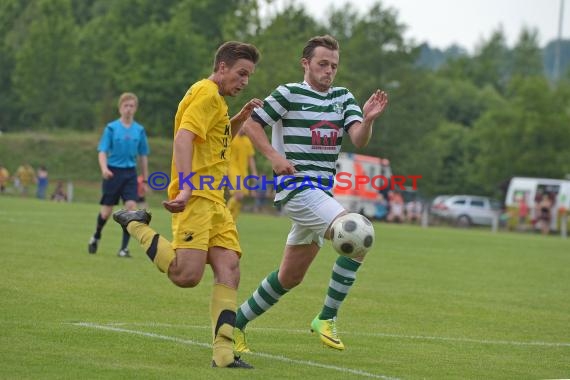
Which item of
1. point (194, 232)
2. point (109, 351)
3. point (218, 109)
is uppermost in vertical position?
point (218, 109)

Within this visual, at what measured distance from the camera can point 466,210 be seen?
5703 centimetres

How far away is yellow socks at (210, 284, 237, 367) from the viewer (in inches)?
280

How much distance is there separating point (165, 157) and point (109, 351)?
55701 millimetres

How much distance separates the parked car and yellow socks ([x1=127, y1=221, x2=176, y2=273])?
151 feet

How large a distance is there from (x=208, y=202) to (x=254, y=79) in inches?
1870

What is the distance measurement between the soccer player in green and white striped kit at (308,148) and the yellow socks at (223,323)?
2.41 feet

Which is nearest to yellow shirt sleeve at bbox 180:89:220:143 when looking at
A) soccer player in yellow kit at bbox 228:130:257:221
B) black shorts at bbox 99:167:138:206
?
black shorts at bbox 99:167:138:206

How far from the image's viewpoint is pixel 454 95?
96000mm

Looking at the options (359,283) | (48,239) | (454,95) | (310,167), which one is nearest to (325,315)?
(310,167)

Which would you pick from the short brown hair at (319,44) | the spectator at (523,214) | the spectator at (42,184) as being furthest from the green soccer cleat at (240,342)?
the spectator at (523,214)

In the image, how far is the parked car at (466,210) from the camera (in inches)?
2156

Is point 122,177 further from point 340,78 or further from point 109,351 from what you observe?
point 340,78

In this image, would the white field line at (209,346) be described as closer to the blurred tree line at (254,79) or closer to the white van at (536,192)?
the white van at (536,192)

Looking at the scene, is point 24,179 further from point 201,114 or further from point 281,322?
point 201,114
